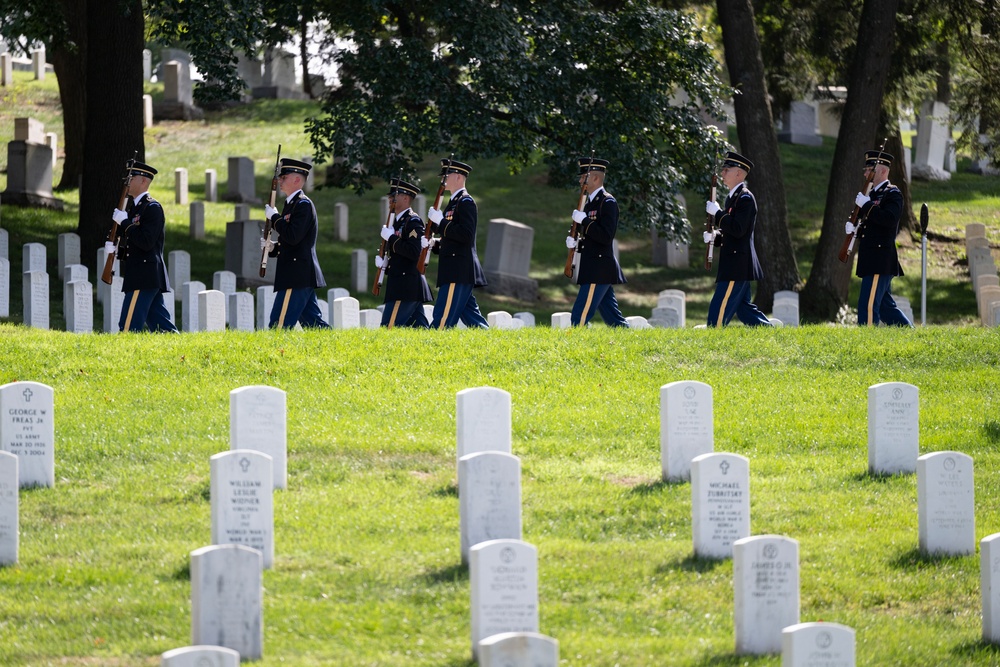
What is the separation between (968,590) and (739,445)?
119 inches

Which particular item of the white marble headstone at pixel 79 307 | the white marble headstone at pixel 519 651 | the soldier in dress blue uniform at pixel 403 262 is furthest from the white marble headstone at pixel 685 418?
the white marble headstone at pixel 79 307

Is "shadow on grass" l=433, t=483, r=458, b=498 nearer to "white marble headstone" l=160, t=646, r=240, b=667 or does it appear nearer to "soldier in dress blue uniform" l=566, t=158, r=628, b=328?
"white marble headstone" l=160, t=646, r=240, b=667

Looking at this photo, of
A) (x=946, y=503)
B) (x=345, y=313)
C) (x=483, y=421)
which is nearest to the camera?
(x=946, y=503)

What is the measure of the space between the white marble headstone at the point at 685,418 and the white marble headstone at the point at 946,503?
5.50 ft

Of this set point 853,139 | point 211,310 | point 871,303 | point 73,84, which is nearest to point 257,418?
point 211,310

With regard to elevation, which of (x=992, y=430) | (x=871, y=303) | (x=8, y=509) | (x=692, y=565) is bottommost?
(x=692, y=565)

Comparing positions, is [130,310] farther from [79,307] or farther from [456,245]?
[456,245]

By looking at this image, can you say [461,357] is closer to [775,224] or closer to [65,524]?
[65,524]

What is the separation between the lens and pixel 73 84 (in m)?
26.1

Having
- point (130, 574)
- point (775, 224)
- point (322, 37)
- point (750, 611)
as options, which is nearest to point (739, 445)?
point (750, 611)

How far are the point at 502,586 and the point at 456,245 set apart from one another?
26.9 feet

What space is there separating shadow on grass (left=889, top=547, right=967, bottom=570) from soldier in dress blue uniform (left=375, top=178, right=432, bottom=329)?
7.38 meters

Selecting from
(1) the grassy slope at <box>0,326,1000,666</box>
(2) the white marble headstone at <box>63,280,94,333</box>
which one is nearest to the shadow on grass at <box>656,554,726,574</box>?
(1) the grassy slope at <box>0,326,1000,666</box>

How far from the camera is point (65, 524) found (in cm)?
811
